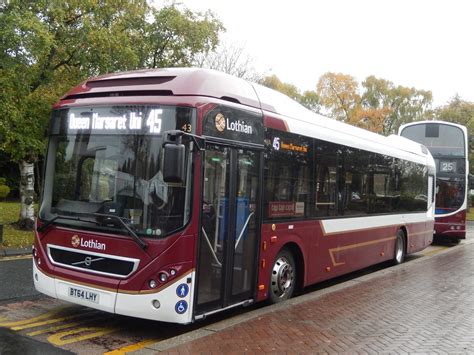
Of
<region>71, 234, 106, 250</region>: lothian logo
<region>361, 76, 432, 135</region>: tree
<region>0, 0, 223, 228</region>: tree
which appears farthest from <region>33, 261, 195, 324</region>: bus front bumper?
<region>361, 76, 432, 135</region>: tree

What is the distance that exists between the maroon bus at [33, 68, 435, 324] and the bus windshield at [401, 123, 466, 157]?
1243 cm

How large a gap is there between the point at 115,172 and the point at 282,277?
3.09 meters

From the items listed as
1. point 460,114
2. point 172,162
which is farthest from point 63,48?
point 460,114

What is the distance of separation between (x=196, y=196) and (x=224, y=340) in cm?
161

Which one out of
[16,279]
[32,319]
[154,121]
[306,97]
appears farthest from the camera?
[306,97]

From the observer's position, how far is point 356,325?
20.4 feet

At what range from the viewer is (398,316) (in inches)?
267

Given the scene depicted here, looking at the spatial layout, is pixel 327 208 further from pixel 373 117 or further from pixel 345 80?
pixel 345 80

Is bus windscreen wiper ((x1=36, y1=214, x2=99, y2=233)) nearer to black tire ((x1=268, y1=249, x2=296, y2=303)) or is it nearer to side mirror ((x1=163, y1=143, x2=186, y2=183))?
side mirror ((x1=163, y1=143, x2=186, y2=183))

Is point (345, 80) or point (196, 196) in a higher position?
point (345, 80)

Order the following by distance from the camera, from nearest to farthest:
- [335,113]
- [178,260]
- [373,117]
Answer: [178,260]
[373,117]
[335,113]

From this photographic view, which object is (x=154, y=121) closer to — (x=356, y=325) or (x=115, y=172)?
(x=115, y=172)

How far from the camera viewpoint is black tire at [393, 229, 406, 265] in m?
12.2

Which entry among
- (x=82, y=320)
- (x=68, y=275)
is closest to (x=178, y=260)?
(x=68, y=275)
